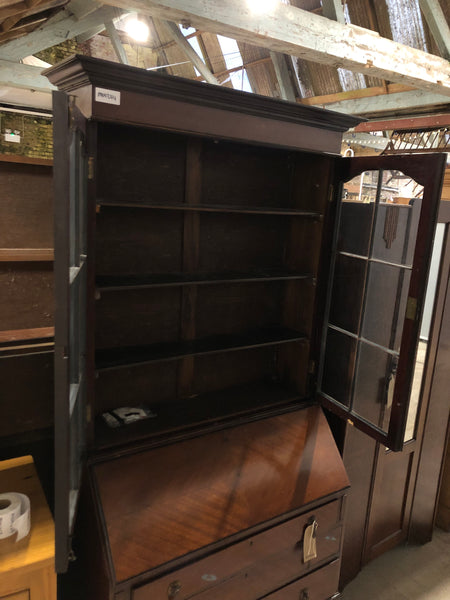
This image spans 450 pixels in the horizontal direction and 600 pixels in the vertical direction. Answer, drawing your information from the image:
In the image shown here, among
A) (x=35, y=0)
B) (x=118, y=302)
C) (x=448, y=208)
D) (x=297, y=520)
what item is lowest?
(x=297, y=520)

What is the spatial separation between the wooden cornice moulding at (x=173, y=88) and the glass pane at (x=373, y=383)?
1.03 meters

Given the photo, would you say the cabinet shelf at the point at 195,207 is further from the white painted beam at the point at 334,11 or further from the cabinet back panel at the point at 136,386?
the white painted beam at the point at 334,11

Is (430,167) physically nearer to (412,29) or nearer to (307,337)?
(307,337)

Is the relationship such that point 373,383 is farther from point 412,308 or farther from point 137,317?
point 137,317

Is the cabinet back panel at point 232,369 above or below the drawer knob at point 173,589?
above

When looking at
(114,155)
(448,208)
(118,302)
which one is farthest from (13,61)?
(448,208)

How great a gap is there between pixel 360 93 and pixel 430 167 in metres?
1.81

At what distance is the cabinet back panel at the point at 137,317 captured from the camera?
72.3 inches

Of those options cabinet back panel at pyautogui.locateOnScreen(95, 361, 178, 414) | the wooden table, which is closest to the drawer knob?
the wooden table

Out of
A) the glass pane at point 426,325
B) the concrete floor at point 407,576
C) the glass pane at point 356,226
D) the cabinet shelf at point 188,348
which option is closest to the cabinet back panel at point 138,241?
the cabinet shelf at point 188,348

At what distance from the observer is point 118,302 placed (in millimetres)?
1855

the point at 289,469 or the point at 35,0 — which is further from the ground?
the point at 35,0

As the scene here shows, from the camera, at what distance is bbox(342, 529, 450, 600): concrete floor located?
89.8 inches

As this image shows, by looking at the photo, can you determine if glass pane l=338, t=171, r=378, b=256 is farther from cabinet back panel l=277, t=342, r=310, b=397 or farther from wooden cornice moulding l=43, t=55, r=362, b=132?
cabinet back panel l=277, t=342, r=310, b=397
